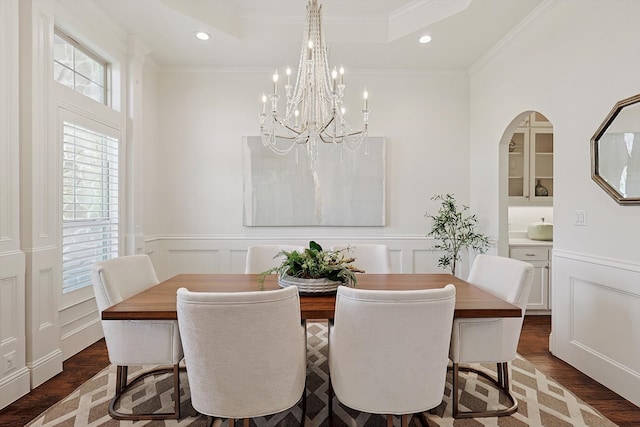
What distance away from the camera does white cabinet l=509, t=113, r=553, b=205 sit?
4121mm

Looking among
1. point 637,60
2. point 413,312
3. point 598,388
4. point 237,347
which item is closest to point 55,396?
point 237,347

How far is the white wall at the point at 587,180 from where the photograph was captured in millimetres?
2164

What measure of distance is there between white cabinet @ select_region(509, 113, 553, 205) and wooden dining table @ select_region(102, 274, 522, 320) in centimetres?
233

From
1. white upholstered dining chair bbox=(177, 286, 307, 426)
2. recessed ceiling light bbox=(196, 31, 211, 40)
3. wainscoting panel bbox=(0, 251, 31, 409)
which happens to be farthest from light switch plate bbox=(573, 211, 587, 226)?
wainscoting panel bbox=(0, 251, 31, 409)

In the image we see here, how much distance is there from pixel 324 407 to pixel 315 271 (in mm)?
826

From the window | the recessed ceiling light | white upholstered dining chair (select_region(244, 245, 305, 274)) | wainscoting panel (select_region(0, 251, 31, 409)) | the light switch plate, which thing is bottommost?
wainscoting panel (select_region(0, 251, 31, 409))

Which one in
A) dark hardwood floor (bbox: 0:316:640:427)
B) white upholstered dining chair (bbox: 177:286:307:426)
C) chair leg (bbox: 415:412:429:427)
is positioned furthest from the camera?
dark hardwood floor (bbox: 0:316:640:427)

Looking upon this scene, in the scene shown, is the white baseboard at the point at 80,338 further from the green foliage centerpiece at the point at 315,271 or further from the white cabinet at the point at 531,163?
the white cabinet at the point at 531,163

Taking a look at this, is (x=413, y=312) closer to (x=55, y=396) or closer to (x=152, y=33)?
(x=55, y=396)

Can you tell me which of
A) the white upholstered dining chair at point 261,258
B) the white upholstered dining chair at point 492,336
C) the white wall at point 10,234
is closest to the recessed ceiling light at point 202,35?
the white wall at point 10,234

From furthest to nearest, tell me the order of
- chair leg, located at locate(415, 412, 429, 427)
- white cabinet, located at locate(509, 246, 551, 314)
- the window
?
white cabinet, located at locate(509, 246, 551, 314)
the window
chair leg, located at locate(415, 412, 429, 427)

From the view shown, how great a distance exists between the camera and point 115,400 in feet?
6.88

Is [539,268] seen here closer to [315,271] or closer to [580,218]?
[580,218]

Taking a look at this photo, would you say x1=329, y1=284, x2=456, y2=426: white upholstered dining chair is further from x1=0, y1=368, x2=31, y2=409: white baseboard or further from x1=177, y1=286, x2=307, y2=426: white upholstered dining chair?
x1=0, y1=368, x2=31, y2=409: white baseboard
